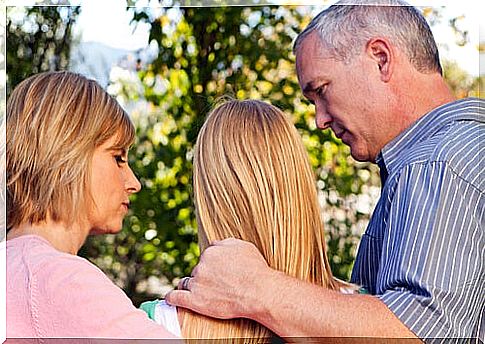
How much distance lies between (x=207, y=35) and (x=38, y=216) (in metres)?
0.72

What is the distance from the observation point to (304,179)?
7.00ft

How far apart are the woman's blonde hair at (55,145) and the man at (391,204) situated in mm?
348

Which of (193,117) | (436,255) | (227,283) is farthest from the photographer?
(193,117)

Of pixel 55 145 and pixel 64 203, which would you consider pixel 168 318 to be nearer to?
pixel 64 203

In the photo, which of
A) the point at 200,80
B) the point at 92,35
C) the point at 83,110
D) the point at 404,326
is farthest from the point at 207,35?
the point at 404,326

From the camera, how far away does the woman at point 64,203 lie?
1981 millimetres

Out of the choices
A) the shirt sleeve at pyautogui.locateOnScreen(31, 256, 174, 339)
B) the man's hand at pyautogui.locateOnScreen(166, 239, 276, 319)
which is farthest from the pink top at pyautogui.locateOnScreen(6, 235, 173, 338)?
the man's hand at pyautogui.locateOnScreen(166, 239, 276, 319)

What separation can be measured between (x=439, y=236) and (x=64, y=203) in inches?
32.9

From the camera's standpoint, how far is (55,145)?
2221mm

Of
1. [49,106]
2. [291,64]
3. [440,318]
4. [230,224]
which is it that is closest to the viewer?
[440,318]

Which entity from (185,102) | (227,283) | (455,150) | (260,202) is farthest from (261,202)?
(185,102)

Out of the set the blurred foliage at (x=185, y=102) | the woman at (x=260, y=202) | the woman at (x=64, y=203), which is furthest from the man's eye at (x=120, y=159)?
the woman at (x=260, y=202)

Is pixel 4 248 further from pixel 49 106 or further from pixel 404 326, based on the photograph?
pixel 404 326

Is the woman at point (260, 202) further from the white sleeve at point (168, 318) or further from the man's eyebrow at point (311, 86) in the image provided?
the man's eyebrow at point (311, 86)
